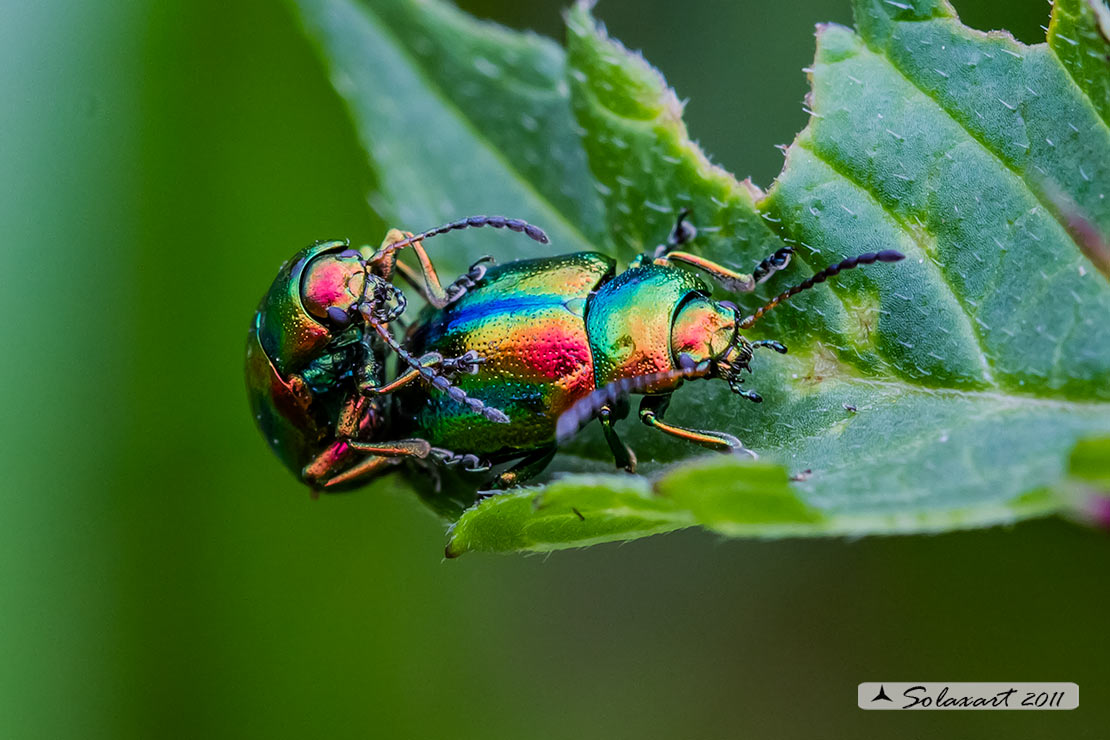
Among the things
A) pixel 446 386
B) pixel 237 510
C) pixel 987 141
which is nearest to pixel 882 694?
pixel 446 386

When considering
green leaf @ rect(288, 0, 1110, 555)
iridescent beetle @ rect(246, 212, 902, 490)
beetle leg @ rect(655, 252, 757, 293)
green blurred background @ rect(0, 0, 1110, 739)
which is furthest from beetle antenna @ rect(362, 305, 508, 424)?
green blurred background @ rect(0, 0, 1110, 739)

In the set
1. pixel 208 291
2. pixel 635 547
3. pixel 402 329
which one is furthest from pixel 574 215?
pixel 208 291

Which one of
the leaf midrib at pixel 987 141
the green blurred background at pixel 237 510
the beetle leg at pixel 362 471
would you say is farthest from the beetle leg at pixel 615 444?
the green blurred background at pixel 237 510

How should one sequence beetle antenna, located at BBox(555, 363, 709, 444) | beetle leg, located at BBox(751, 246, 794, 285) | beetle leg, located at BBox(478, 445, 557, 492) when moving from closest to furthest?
beetle leg, located at BBox(751, 246, 794, 285) < beetle antenna, located at BBox(555, 363, 709, 444) < beetle leg, located at BBox(478, 445, 557, 492)

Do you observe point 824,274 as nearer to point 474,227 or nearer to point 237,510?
point 474,227

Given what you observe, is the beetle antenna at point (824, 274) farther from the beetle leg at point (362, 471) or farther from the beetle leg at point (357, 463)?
the beetle leg at point (362, 471)

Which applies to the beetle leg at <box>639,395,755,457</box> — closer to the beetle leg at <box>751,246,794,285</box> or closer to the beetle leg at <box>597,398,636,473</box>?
the beetle leg at <box>597,398,636,473</box>
